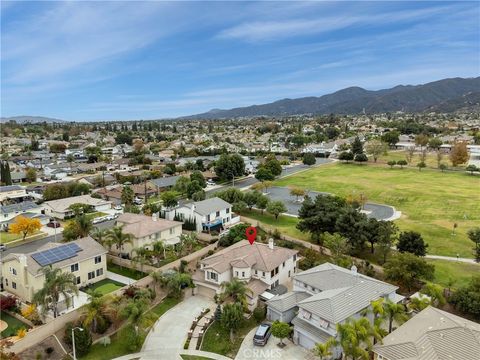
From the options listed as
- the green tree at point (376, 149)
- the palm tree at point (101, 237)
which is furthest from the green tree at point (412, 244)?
the green tree at point (376, 149)

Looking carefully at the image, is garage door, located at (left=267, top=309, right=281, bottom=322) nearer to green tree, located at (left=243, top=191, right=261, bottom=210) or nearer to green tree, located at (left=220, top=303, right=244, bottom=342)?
green tree, located at (left=220, top=303, right=244, bottom=342)

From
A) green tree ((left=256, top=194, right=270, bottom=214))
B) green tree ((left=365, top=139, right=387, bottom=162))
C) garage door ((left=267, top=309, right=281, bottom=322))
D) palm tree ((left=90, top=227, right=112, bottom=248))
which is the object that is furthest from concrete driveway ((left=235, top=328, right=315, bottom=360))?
green tree ((left=365, top=139, right=387, bottom=162))

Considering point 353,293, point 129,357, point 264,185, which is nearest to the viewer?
point 129,357

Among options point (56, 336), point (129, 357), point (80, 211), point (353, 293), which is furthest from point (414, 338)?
point (80, 211)

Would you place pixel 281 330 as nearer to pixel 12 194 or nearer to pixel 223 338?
pixel 223 338

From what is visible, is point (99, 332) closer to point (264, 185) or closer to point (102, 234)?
point (102, 234)

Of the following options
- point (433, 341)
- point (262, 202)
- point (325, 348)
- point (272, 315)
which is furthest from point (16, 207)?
point (433, 341)
